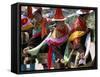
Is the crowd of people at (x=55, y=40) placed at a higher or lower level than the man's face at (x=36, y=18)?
lower

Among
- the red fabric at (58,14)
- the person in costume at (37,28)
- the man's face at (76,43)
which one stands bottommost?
the man's face at (76,43)

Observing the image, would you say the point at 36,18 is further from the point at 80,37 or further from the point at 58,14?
the point at 80,37

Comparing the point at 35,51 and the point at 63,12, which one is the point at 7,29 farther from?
the point at 63,12

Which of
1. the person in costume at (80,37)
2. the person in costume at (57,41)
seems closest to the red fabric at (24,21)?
the person in costume at (57,41)

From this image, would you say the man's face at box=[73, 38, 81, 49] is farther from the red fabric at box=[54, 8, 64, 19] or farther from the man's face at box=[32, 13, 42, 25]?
the man's face at box=[32, 13, 42, 25]

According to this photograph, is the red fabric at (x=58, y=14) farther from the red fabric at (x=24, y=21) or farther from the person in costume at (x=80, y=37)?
the red fabric at (x=24, y=21)

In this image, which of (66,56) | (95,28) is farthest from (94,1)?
(66,56)

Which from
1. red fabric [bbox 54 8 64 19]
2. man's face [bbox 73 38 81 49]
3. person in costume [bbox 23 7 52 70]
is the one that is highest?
red fabric [bbox 54 8 64 19]

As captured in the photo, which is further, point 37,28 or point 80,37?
point 80,37

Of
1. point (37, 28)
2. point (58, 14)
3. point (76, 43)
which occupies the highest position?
point (58, 14)

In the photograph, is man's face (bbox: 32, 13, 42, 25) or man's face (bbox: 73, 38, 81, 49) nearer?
man's face (bbox: 32, 13, 42, 25)

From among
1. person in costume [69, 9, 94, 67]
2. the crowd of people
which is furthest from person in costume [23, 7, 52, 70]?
person in costume [69, 9, 94, 67]

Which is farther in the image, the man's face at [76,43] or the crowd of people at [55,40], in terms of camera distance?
the man's face at [76,43]

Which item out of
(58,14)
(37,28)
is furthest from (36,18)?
(58,14)
